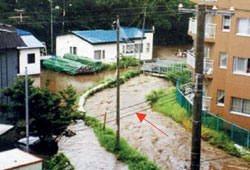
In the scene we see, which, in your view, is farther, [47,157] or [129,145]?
[129,145]

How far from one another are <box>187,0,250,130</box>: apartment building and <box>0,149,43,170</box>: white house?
13182 mm

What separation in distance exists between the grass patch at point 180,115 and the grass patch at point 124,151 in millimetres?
4588

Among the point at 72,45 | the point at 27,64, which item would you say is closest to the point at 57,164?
the point at 27,64

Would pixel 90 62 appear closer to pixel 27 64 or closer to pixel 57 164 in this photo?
pixel 27 64

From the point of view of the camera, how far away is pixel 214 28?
24875 millimetres

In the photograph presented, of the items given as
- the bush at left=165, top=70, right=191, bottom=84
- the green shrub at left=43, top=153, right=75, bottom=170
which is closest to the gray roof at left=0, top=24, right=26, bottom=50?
the green shrub at left=43, top=153, right=75, bottom=170

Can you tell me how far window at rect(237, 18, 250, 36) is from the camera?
74.7 feet

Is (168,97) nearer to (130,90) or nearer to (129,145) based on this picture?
(130,90)

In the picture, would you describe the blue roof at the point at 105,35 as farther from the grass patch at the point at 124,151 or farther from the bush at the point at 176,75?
the grass patch at the point at 124,151

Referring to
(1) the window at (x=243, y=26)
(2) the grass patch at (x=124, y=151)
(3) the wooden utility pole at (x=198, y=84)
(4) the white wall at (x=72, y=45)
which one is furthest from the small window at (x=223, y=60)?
(4) the white wall at (x=72, y=45)

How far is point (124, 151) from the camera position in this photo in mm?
20703

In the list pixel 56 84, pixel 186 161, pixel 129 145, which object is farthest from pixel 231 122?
pixel 56 84

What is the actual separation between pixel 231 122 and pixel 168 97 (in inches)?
262

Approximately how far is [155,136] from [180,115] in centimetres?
300
